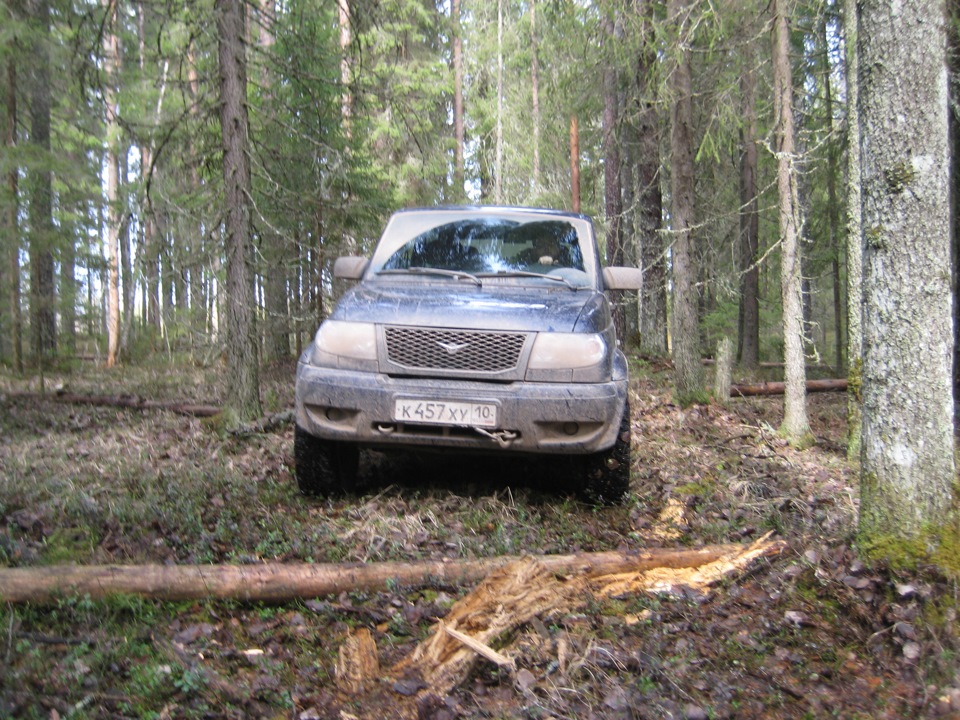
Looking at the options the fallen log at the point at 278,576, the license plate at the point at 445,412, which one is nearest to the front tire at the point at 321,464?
the license plate at the point at 445,412

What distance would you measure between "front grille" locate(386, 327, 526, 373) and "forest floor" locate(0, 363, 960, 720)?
3.04 feet

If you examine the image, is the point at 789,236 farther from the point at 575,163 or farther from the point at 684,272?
the point at 575,163

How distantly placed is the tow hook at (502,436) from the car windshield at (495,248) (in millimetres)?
1442

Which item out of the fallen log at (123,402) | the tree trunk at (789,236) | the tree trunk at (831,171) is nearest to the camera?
the tree trunk at (789,236)

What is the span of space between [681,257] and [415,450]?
18.5 ft

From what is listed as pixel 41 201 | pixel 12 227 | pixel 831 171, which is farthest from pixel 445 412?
pixel 41 201

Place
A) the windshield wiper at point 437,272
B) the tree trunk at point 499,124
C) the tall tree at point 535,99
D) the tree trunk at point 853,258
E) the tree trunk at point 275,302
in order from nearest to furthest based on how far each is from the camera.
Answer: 1. the windshield wiper at point 437,272
2. the tree trunk at point 853,258
3. the tree trunk at point 275,302
4. the tree trunk at point 499,124
5. the tall tree at point 535,99

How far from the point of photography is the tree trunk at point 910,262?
2967 millimetres

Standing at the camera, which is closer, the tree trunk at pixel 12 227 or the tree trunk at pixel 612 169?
the tree trunk at pixel 12 227

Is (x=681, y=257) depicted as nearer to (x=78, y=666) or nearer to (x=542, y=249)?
(x=542, y=249)

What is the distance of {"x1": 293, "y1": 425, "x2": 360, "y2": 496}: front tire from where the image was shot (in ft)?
15.7

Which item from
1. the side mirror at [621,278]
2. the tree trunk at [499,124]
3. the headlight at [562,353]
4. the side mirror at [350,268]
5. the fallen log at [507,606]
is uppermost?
the tree trunk at [499,124]

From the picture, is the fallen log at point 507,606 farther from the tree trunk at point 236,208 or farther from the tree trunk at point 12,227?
the tree trunk at point 12,227

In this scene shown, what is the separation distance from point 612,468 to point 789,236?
422cm
